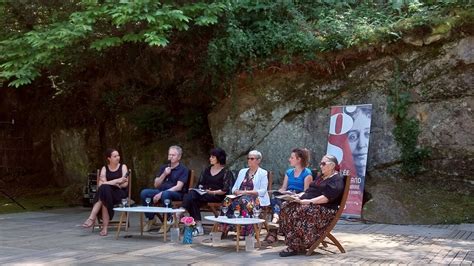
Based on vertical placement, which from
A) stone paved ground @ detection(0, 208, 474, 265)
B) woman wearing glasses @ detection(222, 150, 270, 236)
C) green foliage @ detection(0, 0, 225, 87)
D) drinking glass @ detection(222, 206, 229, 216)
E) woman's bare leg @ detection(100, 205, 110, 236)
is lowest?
stone paved ground @ detection(0, 208, 474, 265)

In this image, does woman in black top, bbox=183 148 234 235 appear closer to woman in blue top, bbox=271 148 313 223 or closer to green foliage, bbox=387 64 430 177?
woman in blue top, bbox=271 148 313 223

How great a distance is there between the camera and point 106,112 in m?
13.4

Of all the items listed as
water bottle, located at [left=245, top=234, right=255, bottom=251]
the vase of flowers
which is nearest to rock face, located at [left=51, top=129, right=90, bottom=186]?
the vase of flowers

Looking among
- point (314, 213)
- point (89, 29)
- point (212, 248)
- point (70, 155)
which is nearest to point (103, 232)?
point (212, 248)

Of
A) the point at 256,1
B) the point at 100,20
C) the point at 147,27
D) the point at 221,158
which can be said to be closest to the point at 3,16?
the point at 100,20

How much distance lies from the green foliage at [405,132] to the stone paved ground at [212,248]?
141 centimetres

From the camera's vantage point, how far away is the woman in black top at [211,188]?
7.38 metres

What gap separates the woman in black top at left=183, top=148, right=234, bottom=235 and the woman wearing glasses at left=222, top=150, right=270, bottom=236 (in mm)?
284

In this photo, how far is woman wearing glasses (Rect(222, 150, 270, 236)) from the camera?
21.9 ft

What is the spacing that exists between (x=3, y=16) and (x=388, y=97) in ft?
23.6

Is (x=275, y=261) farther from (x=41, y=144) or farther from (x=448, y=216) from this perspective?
(x=41, y=144)

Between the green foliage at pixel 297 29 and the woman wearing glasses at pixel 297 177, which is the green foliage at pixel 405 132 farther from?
the woman wearing glasses at pixel 297 177

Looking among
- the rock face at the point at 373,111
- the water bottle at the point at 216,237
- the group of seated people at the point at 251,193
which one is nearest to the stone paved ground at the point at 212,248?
the water bottle at the point at 216,237

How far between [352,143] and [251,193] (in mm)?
3107
